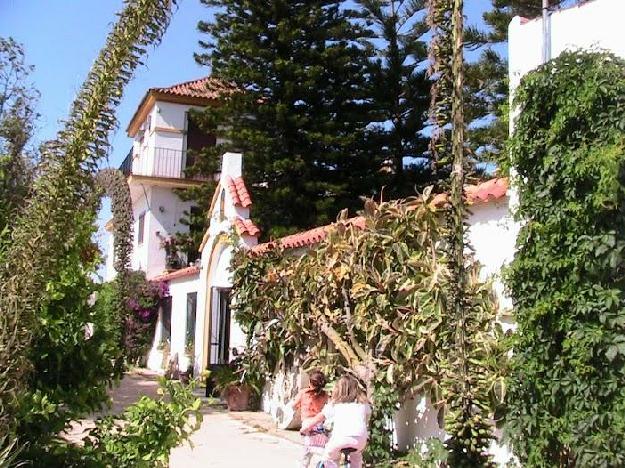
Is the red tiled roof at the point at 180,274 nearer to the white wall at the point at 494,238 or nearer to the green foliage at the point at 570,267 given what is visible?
the white wall at the point at 494,238

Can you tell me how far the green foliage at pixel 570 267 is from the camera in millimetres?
5766

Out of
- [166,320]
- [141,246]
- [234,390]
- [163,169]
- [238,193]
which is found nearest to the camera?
[234,390]

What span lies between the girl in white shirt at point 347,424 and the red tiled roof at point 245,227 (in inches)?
318

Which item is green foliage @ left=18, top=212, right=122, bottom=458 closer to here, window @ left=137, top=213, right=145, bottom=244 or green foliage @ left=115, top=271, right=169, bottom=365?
green foliage @ left=115, top=271, right=169, bottom=365

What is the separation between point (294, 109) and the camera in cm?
2105

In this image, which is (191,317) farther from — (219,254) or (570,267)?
(570,267)

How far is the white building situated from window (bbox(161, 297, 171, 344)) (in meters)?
2.40

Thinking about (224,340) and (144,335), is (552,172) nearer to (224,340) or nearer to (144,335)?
(224,340)

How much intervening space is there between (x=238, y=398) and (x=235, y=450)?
13.2 feet

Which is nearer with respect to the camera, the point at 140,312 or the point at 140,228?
the point at 140,312

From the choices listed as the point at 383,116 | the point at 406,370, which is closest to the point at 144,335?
the point at 383,116

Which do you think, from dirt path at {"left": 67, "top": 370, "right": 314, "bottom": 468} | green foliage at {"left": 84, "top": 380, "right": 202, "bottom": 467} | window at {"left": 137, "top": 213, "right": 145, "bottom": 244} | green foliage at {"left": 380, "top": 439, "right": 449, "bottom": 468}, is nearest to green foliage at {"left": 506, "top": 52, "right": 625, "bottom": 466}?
green foliage at {"left": 380, "top": 439, "right": 449, "bottom": 468}

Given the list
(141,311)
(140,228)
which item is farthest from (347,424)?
(140,228)

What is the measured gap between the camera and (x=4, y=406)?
15.4 ft
